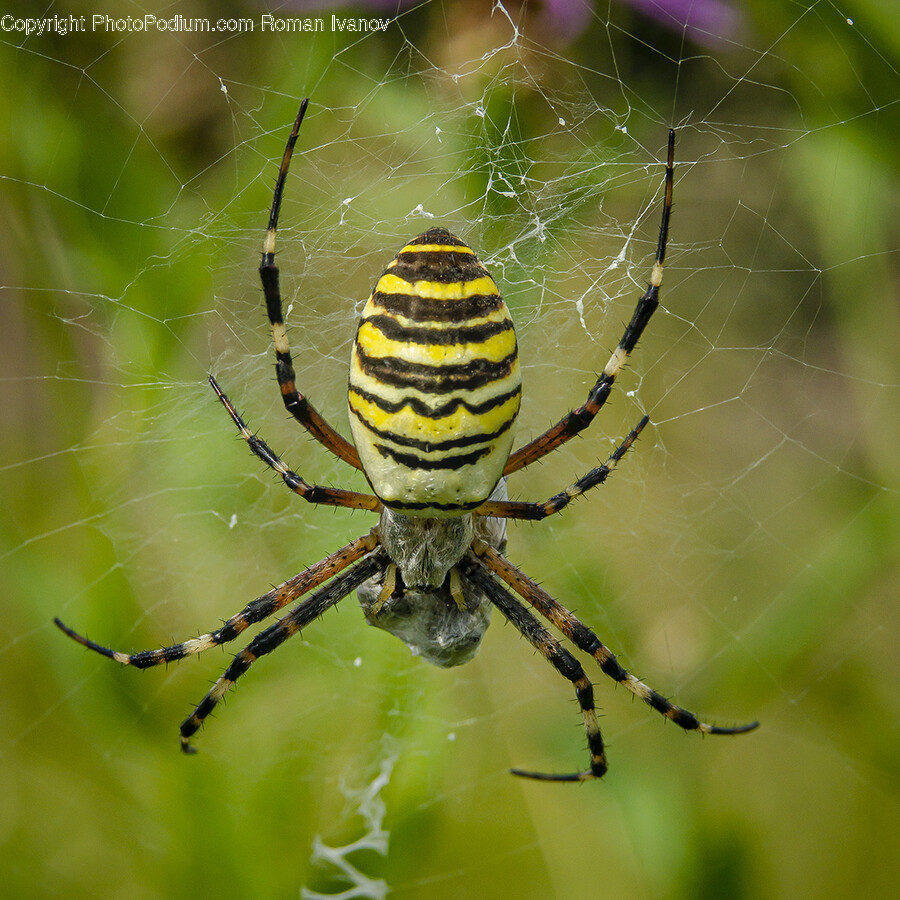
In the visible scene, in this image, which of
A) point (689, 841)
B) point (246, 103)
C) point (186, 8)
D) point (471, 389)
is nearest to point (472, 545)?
point (471, 389)

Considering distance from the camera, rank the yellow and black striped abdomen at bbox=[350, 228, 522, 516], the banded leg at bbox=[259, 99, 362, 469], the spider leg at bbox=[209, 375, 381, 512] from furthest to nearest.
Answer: the spider leg at bbox=[209, 375, 381, 512], the banded leg at bbox=[259, 99, 362, 469], the yellow and black striped abdomen at bbox=[350, 228, 522, 516]

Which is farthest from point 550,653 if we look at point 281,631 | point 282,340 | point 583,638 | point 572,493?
point 282,340

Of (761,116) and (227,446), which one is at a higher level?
(761,116)

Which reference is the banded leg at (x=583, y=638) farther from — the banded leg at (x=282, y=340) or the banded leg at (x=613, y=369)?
the banded leg at (x=282, y=340)

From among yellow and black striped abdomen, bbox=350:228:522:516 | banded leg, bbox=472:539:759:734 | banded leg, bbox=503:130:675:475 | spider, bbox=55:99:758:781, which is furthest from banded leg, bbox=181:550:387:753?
yellow and black striped abdomen, bbox=350:228:522:516

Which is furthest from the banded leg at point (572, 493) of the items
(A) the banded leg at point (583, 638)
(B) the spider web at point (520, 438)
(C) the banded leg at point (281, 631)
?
(B) the spider web at point (520, 438)

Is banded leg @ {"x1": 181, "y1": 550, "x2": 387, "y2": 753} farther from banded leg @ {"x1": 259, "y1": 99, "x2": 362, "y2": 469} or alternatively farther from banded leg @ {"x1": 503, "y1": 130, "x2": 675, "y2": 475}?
banded leg @ {"x1": 503, "y1": 130, "x2": 675, "y2": 475}

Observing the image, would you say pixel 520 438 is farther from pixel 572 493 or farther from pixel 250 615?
pixel 250 615

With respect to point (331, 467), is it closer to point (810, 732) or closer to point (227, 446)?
point (227, 446)
